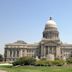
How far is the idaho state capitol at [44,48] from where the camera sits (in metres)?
146

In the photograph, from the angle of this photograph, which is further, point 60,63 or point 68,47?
point 68,47

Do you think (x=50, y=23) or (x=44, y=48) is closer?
(x=44, y=48)

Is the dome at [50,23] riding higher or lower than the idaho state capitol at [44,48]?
higher

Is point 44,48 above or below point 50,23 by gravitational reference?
below

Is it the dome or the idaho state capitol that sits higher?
the dome

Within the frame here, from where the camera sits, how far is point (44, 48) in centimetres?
14700

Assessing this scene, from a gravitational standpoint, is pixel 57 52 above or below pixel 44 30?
below

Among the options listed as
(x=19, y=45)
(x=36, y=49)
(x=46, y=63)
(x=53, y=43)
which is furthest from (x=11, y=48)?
(x=46, y=63)

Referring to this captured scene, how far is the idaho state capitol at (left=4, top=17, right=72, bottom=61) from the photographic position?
14625 cm

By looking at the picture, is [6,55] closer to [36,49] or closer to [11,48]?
[11,48]

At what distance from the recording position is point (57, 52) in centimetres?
14600

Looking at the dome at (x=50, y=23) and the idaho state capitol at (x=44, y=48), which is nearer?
the idaho state capitol at (x=44, y=48)

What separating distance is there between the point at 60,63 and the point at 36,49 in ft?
216

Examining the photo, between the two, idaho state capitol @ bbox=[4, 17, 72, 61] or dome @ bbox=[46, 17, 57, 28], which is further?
dome @ bbox=[46, 17, 57, 28]
